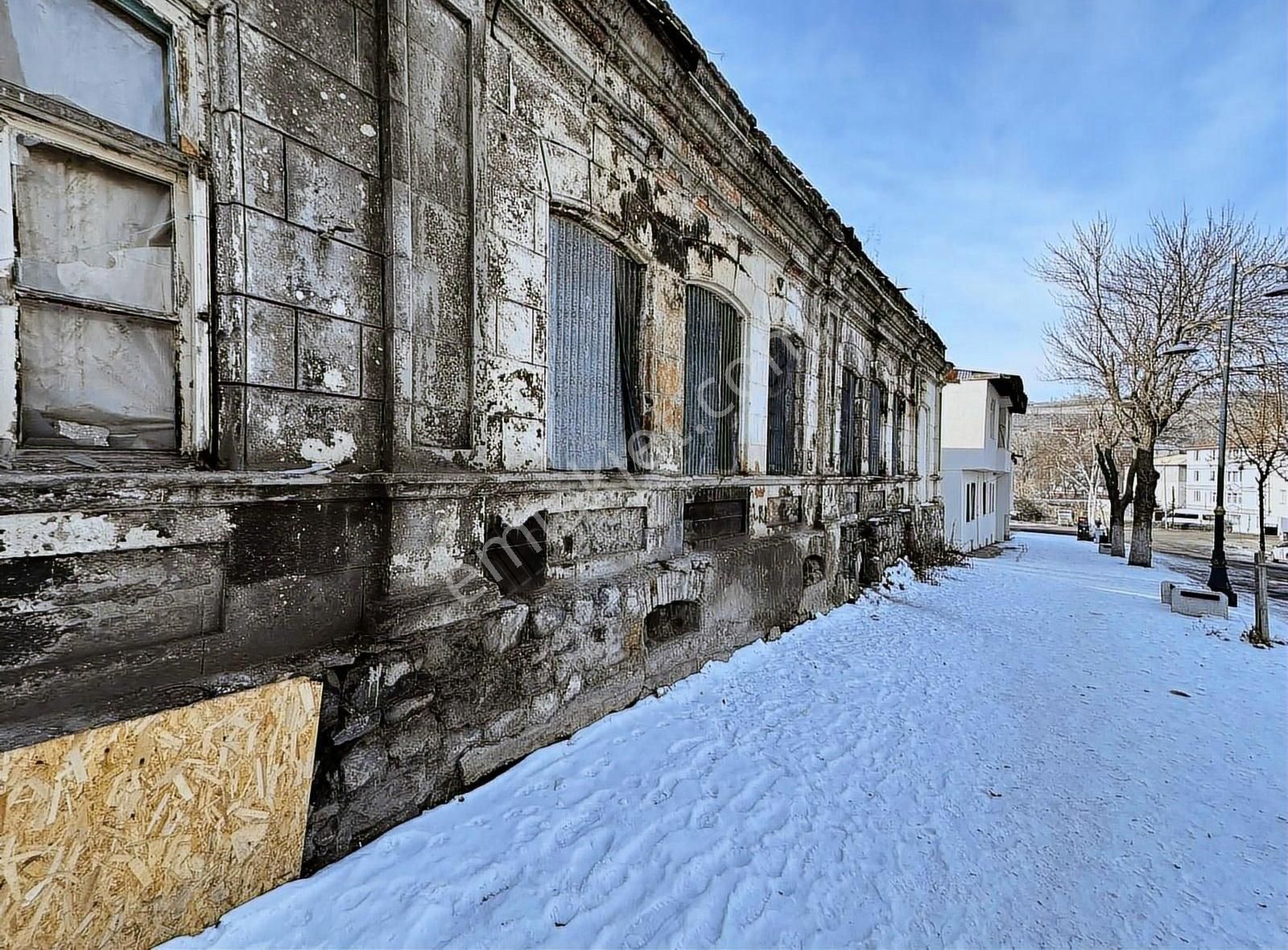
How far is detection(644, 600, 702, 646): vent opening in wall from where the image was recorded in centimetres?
494

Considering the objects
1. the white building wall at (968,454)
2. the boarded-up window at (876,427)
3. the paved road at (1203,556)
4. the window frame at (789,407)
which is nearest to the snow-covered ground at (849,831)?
the window frame at (789,407)

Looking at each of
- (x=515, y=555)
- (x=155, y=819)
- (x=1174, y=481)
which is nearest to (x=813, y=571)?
(x=515, y=555)

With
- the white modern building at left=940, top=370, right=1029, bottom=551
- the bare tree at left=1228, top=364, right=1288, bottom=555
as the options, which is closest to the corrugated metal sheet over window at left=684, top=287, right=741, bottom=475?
the white modern building at left=940, top=370, right=1029, bottom=551

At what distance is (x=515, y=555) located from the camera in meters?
3.62

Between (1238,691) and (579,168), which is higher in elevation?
(579,168)

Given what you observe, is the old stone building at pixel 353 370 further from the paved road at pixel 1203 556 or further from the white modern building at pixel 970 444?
the white modern building at pixel 970 444

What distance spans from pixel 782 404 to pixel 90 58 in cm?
651

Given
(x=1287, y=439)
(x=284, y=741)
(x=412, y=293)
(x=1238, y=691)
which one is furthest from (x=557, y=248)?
(x=1287, y=439)

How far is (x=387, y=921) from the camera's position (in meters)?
2.38

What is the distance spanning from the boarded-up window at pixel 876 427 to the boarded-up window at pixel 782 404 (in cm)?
411

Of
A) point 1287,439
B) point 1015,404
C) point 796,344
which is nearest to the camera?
point 796,344

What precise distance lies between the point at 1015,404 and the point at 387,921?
27.0 meters

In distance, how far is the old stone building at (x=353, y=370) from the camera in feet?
6.77

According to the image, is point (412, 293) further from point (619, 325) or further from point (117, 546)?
point (619, 325)
